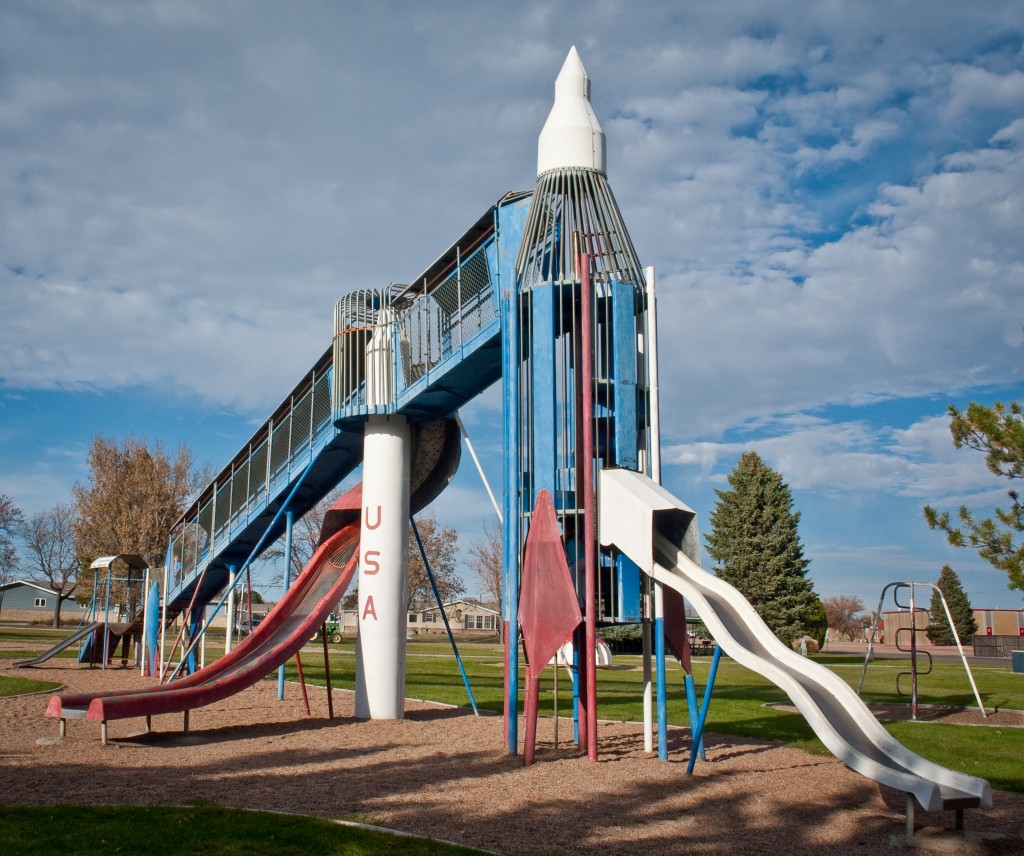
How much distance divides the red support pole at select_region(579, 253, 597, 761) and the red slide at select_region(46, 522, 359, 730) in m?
4.97

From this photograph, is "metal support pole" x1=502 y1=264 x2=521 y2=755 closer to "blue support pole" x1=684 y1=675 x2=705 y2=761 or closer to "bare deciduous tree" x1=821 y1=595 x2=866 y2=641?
"blue support pole" x1=684 y1=675 x2=705 y2=761

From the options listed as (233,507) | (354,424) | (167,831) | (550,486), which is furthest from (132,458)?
(167,831)

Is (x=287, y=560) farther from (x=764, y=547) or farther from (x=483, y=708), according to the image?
(x=764, y=547)

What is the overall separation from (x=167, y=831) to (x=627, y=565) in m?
6.13

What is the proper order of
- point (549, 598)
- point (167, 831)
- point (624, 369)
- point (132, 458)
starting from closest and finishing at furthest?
1. point (167, 831)
2. point (549, 598)
3. point (624, 369)
4. point (132, 458)

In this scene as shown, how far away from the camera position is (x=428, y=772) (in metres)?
10.2

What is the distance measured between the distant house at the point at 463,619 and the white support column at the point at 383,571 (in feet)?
216

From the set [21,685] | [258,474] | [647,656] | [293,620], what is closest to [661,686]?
[647,656]

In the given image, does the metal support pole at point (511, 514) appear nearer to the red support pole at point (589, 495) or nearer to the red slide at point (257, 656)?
the red support pole at point (589, 495)

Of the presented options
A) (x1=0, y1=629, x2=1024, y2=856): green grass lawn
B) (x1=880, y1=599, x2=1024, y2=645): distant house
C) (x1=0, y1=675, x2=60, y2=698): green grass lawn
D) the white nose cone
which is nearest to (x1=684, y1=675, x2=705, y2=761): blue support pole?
(x1=0, y1=629, x2=1024, y2=856): green grass lawn

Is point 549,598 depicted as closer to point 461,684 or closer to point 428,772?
point 428,772

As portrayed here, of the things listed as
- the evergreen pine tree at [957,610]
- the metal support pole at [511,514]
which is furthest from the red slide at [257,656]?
the evergreen pine tree at [957,610]

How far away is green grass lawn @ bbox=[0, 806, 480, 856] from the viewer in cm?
655

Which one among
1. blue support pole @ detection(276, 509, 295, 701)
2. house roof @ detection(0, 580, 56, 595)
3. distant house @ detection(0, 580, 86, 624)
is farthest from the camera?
distant house @ detection(0, 580, 86, 624)
